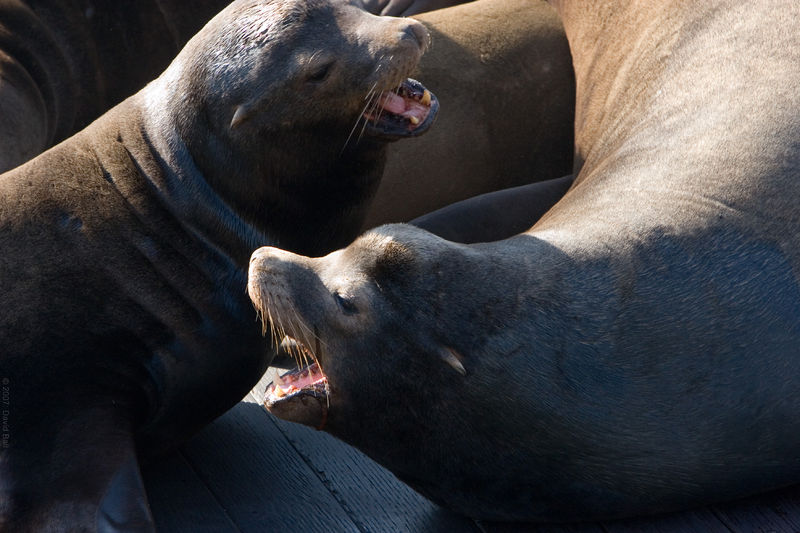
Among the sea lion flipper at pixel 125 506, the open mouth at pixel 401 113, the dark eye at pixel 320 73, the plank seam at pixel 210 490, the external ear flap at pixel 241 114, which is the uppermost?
the dark eye at pixel 320 73

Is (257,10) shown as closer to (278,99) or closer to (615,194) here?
(278,99)

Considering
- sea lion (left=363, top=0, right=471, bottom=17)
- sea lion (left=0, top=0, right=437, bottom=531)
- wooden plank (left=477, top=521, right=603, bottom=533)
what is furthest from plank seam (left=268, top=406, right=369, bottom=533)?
sea lion (left=363, top=0, right=471, bottom=17)

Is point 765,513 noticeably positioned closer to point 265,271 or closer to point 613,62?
point 265,271

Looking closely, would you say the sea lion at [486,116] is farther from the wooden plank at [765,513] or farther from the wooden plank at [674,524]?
the wooden plank at [765,513]

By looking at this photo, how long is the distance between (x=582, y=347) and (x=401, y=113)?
116 centimetres

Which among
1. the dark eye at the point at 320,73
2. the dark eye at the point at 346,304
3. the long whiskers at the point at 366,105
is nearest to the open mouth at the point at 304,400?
the dark eye at the point at 346,304

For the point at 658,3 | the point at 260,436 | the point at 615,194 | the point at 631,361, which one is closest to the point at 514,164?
the point at 658,3

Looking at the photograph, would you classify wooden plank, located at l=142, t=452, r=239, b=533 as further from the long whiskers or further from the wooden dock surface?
the long whiskers

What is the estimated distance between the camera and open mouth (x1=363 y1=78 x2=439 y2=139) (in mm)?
3484

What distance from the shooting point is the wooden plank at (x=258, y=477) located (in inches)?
127

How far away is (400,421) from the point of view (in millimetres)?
2869

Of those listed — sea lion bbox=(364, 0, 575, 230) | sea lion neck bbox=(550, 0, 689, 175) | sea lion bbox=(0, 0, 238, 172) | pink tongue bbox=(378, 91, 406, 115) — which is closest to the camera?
pink tongue bbox=(378, 91, 406, 115)

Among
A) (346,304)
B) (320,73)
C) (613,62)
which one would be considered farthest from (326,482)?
(613,62)

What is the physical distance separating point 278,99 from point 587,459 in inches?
59.3
